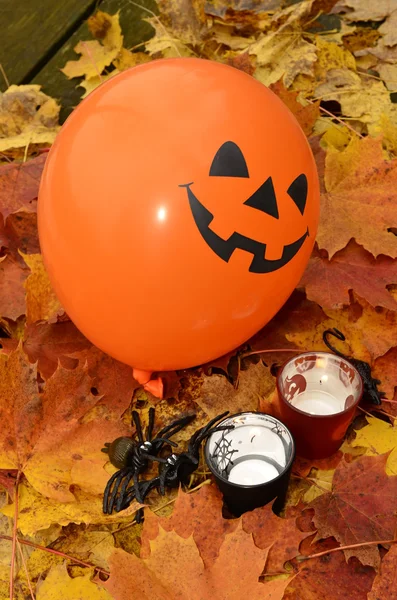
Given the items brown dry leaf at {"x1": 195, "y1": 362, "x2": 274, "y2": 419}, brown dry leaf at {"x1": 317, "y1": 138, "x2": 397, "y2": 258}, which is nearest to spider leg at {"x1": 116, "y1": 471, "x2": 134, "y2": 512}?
brown dry leaf at {"x1": 195, "y1": 362, "x2": 274, "y2": 419}

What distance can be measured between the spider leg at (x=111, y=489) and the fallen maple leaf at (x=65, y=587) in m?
0.13

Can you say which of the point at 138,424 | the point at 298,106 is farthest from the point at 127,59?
the point at 138,424

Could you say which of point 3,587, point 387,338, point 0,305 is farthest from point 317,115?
point 3,587

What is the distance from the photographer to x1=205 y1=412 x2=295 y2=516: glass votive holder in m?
1.23

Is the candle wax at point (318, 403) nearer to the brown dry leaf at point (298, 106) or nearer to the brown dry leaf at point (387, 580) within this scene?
the brown dry leaf at point (387, 580)

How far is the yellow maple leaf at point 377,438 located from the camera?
4.43 ft

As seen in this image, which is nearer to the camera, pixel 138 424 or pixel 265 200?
pixel 265 200

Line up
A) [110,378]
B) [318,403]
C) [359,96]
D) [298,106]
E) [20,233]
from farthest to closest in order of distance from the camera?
[359,96]
[298,106]
[20,233]
[110,378]
[318,403]

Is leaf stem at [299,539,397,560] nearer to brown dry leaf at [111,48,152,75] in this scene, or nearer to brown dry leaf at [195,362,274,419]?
brown dry leaf at [195,362,274,419]

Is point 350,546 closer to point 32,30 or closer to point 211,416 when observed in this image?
point 211,416

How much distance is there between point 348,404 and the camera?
1327mm

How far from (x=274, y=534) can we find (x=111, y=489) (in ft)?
1.14

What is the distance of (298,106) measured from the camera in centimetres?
191

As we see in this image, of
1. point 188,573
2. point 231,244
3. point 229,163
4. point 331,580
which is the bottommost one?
point 331,580
